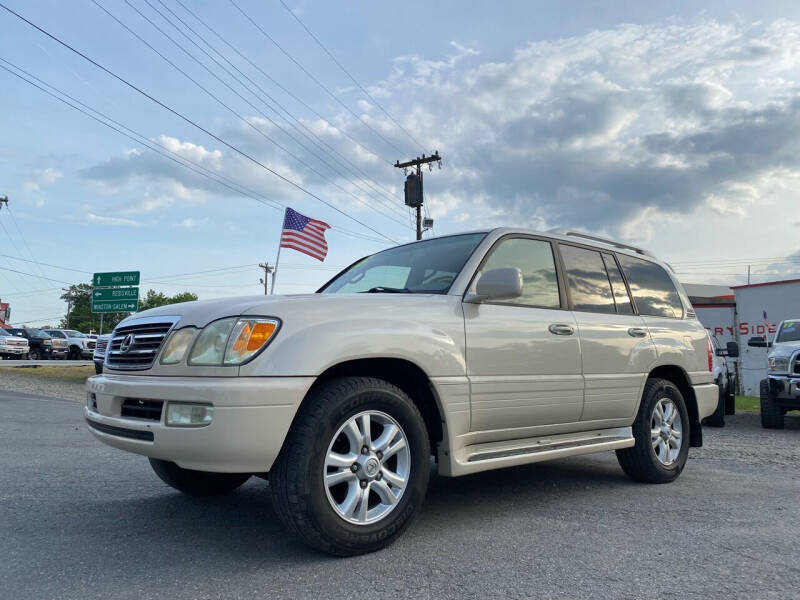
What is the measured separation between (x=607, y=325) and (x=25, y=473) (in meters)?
4.64

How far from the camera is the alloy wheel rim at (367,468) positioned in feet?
9.90

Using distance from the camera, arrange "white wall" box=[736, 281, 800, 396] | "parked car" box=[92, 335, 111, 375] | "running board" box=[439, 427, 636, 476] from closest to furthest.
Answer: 1. "running board" box=[439, 427, 636, 476]
2. "parked car" box=[92, 335, 111, 375]
3. "white wall" box=[736, 281, 800, 396]

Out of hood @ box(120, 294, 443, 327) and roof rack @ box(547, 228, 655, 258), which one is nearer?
hood @ box(120, 294, 443, 327)

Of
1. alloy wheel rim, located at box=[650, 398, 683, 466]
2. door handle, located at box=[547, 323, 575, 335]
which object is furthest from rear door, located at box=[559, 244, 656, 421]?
alloy wheel rim, located at box=[650, 398, 683, 466]

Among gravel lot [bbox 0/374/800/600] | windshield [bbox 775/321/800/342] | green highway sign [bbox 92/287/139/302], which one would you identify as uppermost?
green highway sign [bbox 92/287/139/302]

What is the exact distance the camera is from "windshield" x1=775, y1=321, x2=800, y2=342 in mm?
11036

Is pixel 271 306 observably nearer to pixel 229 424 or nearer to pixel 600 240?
pixel 229 424

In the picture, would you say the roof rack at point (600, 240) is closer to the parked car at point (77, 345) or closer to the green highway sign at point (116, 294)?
the green highway sign at point (116, 294)

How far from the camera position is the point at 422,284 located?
4.11 meters

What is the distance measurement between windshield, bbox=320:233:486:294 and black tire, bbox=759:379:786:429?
24.3ft

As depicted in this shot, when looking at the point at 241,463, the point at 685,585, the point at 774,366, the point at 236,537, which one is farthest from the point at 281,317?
the point at 774,366

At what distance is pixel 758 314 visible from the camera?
61.4 ft

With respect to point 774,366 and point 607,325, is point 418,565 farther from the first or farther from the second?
point 774,366

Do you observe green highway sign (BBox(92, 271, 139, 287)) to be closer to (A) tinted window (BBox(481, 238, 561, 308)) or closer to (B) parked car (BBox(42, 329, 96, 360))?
(B) parked car (BBox(42, 329, 96, 360))
